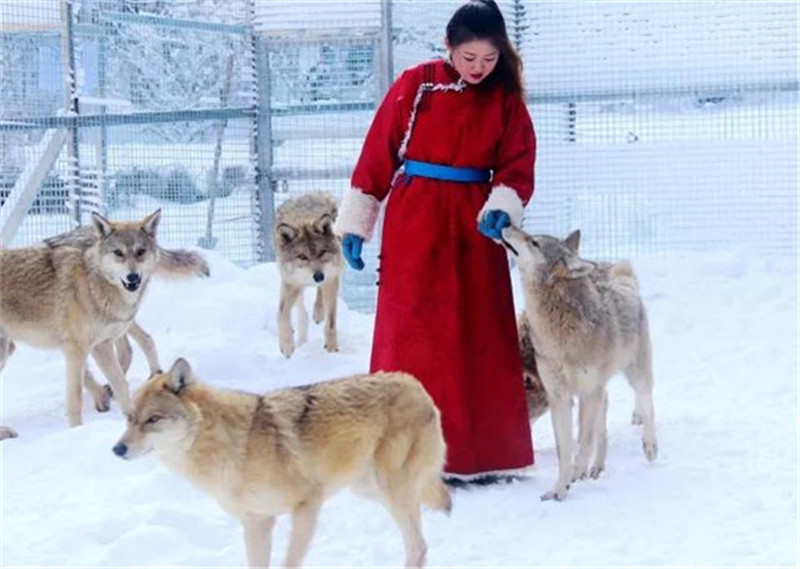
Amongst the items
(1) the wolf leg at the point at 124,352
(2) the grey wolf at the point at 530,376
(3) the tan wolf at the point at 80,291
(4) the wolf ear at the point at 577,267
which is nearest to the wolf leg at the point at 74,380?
(3) the tan wolf at the point at 80,291

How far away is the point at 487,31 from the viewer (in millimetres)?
5391

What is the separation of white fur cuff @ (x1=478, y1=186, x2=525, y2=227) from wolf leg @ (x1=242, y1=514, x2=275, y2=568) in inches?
74.8

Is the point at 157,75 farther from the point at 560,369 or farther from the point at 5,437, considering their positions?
the point at 560,369

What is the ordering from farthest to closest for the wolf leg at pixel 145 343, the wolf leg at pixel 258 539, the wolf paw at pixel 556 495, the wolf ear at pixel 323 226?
the wolf ear at pixel 323 226, the wolf leg at pixel 145 343, the wolf paw at pixel 556 495, the wolf leg at pixel 258 539

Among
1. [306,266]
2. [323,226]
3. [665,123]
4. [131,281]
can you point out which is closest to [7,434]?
[131,281]

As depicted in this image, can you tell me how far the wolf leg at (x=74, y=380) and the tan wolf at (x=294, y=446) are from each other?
3.10m

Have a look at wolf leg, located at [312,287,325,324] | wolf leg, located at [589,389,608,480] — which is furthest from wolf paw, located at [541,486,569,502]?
wolf leg, located at [312,287,325,324]

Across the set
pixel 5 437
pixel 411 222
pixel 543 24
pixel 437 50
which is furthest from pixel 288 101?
pixel 411 222

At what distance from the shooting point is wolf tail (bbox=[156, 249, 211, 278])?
26.5 feet

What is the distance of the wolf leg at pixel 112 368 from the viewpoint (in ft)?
24.8

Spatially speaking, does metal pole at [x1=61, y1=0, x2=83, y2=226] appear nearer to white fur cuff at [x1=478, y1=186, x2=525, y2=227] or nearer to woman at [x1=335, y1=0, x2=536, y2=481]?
woman at [x1=335, y1=0, x2=536, y2=481]

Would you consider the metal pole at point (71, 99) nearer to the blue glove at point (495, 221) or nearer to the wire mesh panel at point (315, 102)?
the wire mesh panel at point (315, 102)

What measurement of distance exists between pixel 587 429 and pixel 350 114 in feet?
17.1

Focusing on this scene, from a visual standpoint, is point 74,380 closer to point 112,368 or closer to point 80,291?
point 112,368
